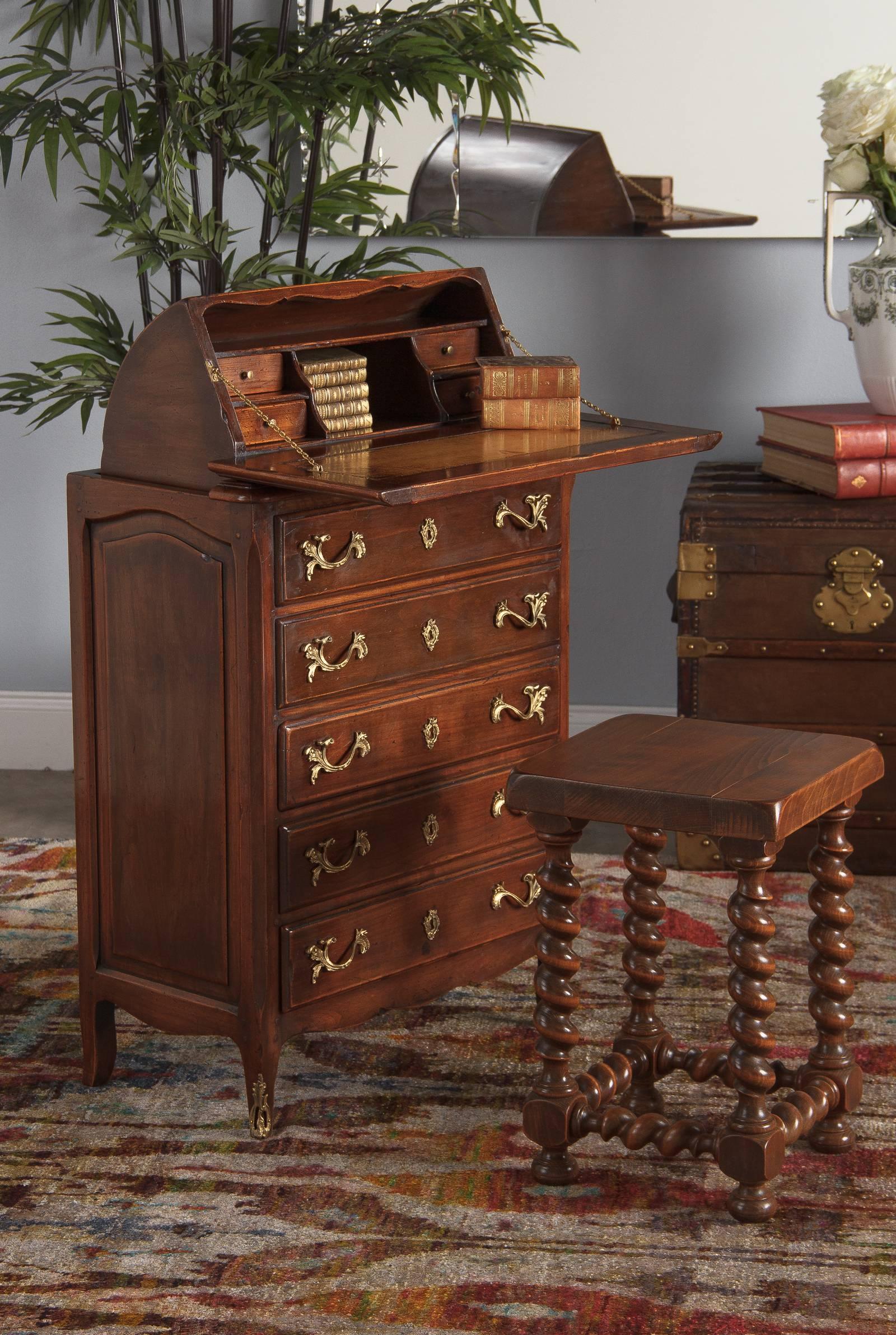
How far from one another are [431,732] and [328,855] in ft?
0.93

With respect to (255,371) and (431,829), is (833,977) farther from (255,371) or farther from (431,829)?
(255,371)

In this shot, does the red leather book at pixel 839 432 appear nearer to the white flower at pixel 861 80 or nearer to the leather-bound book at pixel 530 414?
the white flower at pixel 861 80

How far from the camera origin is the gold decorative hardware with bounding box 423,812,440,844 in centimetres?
272

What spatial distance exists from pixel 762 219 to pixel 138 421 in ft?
6.41

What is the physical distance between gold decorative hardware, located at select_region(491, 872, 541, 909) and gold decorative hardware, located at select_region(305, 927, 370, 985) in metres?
0.33

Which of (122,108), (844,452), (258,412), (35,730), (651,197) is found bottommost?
(35,730)

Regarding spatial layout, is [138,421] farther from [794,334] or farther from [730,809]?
[794,334]

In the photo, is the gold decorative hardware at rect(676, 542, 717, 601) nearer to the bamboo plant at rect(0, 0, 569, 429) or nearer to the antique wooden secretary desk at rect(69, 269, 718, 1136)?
the antique wooden secretary desk at rect(69, 269, 718, 1136)

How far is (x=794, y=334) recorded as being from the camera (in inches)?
156

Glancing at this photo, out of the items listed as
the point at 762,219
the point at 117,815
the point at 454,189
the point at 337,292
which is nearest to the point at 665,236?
the point at 762,219

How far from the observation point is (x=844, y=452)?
3.46 metres

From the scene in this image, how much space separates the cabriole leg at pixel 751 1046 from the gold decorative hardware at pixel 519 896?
687 mm

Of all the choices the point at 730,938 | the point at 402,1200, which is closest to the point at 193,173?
the point at 730,938

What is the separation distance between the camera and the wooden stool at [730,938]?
7.13 feet
